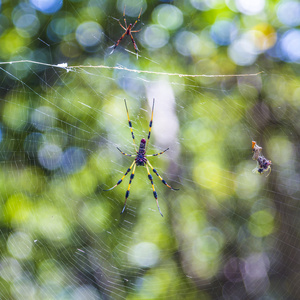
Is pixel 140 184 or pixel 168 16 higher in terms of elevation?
pixel 168 16

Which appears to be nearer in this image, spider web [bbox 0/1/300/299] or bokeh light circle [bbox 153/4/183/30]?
spider web [bbox 0/1/300/299]

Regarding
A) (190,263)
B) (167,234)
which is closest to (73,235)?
(167,234)

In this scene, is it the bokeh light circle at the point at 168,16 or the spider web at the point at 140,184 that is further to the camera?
the bokeh light circle at the point at 168,16

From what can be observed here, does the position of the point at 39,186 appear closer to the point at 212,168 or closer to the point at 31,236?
the point at 31,236

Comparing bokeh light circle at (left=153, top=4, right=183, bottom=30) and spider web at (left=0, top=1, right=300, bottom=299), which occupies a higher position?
bokeh light circle at (left=153, top=4, right=183, bottom=30)

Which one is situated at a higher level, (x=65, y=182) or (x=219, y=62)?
(x=219, y=62)

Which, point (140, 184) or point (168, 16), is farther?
point (168, 16)

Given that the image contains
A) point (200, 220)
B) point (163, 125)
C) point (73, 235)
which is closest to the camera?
point (163, 125)

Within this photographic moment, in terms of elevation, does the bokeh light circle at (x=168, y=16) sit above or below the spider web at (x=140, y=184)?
above
